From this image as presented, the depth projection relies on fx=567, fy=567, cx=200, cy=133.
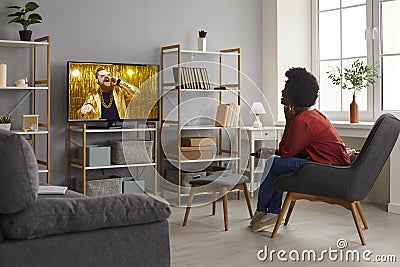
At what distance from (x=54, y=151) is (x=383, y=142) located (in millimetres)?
2847

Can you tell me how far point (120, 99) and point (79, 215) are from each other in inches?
120

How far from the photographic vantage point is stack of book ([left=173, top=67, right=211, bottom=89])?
5461 mm

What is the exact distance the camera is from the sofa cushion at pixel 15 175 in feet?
7.02

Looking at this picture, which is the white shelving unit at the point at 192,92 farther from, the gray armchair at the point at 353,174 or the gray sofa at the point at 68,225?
the gray sofa at the point at 68,225

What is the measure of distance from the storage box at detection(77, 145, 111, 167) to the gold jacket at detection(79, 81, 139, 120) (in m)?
0.31

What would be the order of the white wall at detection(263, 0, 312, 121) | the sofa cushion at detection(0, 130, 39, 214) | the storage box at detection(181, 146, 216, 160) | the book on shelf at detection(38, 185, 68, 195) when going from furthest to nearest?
the white wall at detection(263, 0, 312, 121) < the storage box at detection(181, 146, 216, 160) < the book on shelf at detection(38, 185, 68, 195) < the sofa cushion at detection(0, 130, 39, 214)

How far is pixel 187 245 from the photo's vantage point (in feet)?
12.6

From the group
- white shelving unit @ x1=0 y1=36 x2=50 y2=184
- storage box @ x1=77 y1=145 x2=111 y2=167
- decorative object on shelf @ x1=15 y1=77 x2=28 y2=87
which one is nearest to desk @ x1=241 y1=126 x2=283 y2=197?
storage box @ x1=77 y1=145 x2=111 y2=167

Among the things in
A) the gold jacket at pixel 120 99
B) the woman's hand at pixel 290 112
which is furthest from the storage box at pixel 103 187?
the woman's hand at pixel 290 112

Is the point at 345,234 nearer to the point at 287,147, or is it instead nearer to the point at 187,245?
the point at 287,147

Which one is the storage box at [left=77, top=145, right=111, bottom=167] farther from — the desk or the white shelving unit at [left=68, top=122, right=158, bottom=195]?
the desk

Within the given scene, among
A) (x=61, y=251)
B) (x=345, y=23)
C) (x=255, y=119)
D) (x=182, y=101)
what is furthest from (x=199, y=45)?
(x=61, y=251)

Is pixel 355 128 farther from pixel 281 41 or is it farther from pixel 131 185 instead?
pixel 131 185

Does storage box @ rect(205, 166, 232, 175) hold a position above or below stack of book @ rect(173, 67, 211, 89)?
below
